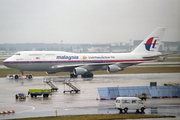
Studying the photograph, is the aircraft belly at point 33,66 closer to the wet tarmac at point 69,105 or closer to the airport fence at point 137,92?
the wet tarmac at point 69,105

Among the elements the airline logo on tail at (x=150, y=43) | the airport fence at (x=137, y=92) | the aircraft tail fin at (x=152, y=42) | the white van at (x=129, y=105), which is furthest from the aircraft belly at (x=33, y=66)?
the white van at (x=129, y=105)

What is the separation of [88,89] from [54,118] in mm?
21877

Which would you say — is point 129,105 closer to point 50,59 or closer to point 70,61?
point 70,61

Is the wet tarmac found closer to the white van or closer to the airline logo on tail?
the white van

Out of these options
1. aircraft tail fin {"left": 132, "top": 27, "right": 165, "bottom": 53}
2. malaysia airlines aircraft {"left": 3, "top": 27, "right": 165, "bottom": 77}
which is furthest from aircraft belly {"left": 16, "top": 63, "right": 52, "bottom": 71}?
aircraft tail fin {"left": 132, "top": 27, "right": 165, "bottom": 53}

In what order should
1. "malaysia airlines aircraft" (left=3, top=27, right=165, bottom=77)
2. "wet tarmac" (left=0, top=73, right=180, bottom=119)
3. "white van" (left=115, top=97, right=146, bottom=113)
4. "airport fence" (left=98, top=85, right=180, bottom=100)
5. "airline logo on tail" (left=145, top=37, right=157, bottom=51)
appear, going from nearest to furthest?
"wet tarmac" (left=0, top=73, right=180, bottom=119), "white van" (left=115, top=97, right=146, bottom=113), "airport fence" (left=98, top=85, right=180, bottom=100), "malaysia airlines aircraft" (left=3, top=27, right=165, bottom=77), "airline logo on tail" (left=145, top=37, right=157, bottom=51)

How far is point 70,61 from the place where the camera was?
71812mm

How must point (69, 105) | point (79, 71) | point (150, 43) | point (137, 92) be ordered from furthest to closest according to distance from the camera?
point (150, 43)
point (79, 71)
point (137, 92)
point (69, 105)

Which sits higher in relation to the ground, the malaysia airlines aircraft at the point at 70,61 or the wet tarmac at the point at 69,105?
the malaysia airlines aircraft at the point at 70,61

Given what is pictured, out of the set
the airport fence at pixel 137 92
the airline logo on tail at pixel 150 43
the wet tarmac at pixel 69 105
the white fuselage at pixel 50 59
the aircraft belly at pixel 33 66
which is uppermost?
the airline logo on tail at pixel 150 43

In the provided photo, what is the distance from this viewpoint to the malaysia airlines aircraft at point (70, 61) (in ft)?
229

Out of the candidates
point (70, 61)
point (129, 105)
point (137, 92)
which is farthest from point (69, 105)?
point (70, 61)

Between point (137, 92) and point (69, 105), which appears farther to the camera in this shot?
point (137, 92)

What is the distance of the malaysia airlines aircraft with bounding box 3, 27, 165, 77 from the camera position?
6969 centimetres
